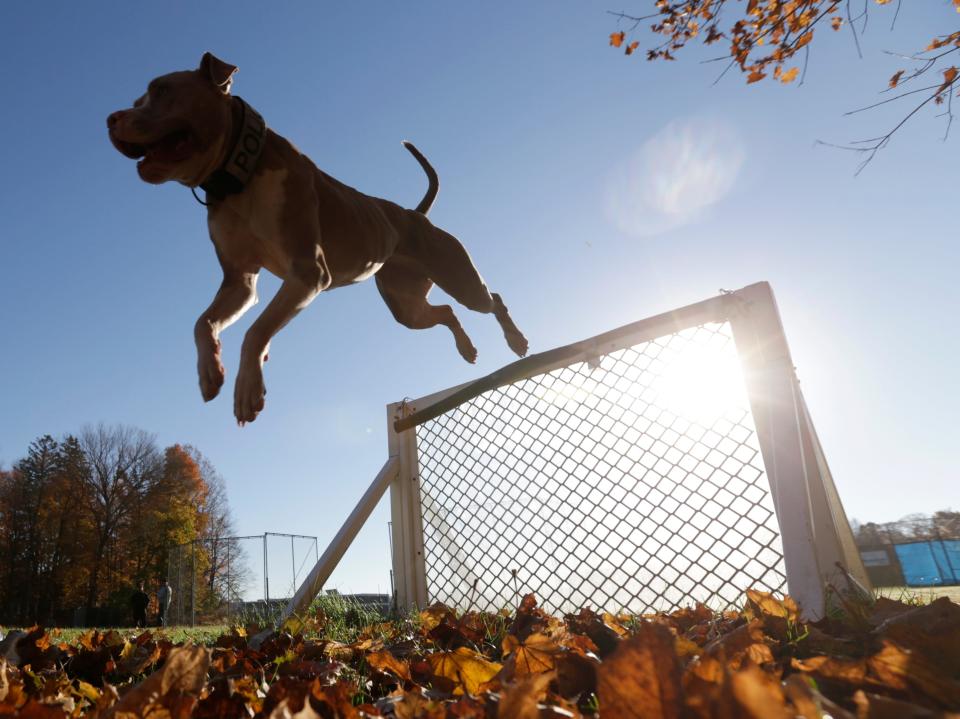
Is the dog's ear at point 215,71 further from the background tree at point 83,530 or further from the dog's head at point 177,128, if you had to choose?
the background tree at point 83,530

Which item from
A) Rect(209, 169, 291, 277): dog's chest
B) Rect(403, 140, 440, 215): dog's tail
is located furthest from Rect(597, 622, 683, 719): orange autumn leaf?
Rect(403, 140, 440, 215): dog's tail

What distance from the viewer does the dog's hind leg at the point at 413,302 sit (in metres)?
3.57

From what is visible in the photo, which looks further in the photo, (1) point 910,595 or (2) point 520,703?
(1) point 910,595

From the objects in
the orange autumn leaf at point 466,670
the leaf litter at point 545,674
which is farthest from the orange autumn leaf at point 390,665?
the orange autumn leaf at point 466,670

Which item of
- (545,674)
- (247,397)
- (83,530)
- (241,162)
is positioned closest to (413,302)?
(241,162)

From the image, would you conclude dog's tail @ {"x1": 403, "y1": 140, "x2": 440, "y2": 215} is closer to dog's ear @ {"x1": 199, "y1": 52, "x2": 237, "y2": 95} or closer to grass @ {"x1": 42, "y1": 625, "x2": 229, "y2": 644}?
dog's ear @ {"x1": 199, "y1": 52, "x2": 237, "y2": 95}

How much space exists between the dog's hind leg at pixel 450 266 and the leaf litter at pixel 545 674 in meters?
2.01

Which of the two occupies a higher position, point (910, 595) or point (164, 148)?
point (164, 148)

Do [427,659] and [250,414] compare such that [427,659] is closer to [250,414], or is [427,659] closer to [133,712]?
[133,712]

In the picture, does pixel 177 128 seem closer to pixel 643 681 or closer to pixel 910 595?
pixel 643 681

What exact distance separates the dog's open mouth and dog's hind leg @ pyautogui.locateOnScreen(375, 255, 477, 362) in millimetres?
1280

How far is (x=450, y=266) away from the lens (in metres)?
3.48

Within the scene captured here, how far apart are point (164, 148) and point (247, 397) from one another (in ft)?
3.38

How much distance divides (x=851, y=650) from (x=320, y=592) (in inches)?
119
